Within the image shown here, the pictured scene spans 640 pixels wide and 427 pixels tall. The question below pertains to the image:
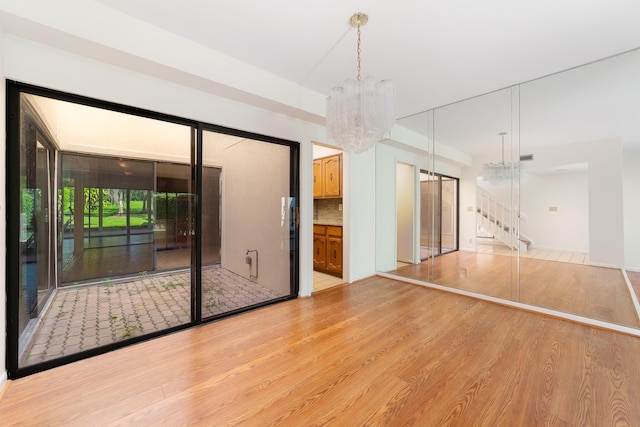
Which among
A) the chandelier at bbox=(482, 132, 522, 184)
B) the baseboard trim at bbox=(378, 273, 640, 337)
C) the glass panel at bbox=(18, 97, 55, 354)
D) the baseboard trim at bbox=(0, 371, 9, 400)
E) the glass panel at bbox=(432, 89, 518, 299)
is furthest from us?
the glass panel at bbox=(432, 89, 518, 299)

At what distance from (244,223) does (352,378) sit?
8.01ft

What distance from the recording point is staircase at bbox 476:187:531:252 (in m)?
3.37

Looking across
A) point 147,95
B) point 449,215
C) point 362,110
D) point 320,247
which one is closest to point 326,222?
point 320,247

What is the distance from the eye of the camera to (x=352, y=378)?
192 cm

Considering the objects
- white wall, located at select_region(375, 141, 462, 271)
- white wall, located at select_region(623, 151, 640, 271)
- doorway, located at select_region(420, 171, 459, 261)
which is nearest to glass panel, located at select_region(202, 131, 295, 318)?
white wall, located at select_region(375, 141, 462, 271)

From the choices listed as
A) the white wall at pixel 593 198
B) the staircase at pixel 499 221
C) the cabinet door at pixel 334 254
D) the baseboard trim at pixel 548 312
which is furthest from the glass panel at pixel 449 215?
the cabinet door at pixel 334 254

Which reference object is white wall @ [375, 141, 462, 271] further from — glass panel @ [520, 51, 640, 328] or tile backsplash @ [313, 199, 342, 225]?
glass panel @ [520, 51, 640, 328]

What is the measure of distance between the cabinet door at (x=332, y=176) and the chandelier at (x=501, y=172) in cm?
228

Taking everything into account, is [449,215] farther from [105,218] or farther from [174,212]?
[105,218]

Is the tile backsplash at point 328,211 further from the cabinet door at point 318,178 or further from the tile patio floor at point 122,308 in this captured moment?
the tile patio floor at point 122,308

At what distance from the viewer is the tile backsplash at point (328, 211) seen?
17.0ft

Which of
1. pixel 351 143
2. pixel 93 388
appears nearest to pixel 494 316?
pixel 351 143

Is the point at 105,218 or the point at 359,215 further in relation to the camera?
the point at 359,215

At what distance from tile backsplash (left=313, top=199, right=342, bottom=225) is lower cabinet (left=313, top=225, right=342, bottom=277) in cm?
31
